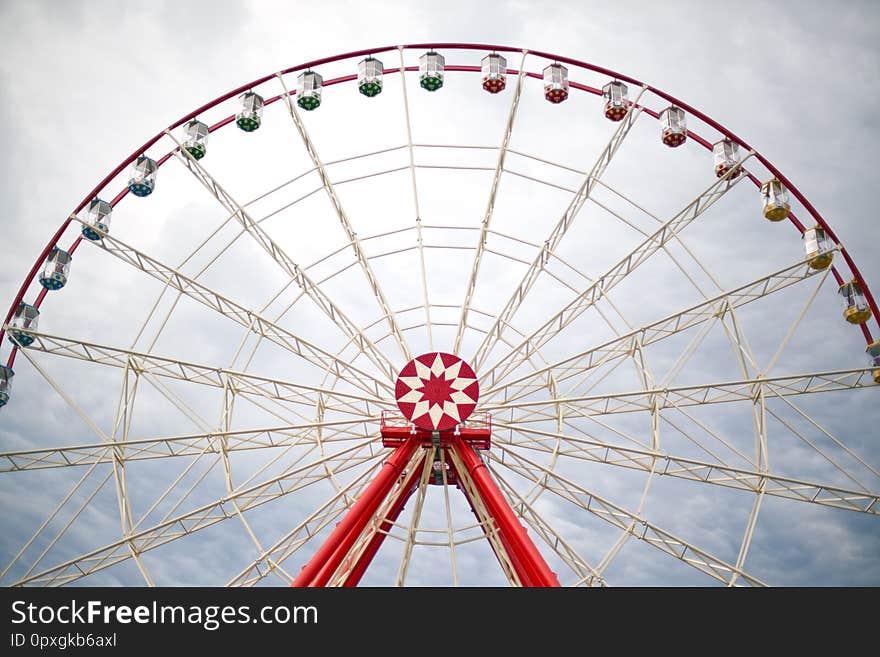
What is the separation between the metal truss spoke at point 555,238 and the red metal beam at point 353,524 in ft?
11.5

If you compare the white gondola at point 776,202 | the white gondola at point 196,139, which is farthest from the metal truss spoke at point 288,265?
the white gondola at point 776,202

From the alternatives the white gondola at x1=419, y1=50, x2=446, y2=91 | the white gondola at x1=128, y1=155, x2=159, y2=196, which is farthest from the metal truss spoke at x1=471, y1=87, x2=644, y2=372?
the white gondola at x1=128, y1=155, x2=159, y2=196

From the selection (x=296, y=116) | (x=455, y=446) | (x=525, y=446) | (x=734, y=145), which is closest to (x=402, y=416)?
(x=455, y=446)

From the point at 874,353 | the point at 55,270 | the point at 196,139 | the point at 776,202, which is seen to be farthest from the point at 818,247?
the point at 55,270

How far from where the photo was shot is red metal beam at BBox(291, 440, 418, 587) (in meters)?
17.4

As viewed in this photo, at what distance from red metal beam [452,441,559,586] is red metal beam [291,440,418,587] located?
1.41 meters

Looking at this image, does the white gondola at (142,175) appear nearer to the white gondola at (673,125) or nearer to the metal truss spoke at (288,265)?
the metal truss spoke at (288,265)

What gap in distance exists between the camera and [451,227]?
975 inches

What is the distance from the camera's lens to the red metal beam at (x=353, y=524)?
17359 millimetres
